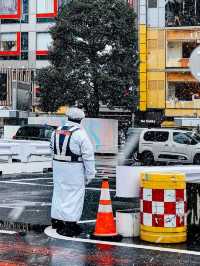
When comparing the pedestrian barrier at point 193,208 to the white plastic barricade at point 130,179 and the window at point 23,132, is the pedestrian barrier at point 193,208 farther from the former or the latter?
the window at point 23,132

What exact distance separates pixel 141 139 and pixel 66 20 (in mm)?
11851

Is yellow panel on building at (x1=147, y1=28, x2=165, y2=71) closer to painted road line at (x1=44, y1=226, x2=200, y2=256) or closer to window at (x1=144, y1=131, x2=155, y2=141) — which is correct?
window at (x1=144, y1=131, x2=155, y2=141)

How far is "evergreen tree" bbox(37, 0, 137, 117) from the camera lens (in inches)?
1438

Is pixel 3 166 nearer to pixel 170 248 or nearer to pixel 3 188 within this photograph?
pixel 3 188

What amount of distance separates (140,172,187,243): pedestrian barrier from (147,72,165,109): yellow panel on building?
1415 inches

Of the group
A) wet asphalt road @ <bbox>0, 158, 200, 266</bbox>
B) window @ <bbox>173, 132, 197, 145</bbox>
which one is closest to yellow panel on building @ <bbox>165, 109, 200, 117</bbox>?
window @ <bbox>173, 132, 197, 145</bbox>

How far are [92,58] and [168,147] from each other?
1198 cm

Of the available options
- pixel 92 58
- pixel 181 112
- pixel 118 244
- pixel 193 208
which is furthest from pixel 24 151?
pixel 181 112

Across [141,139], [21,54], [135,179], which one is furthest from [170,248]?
[21,54]

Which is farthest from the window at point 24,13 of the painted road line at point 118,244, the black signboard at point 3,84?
the painted road line at point 118,244

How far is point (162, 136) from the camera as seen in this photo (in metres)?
27.7

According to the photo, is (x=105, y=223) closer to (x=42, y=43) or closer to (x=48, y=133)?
(x=48, y=133)

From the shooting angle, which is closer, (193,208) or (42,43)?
(193,208)

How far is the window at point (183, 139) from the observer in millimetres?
26688
